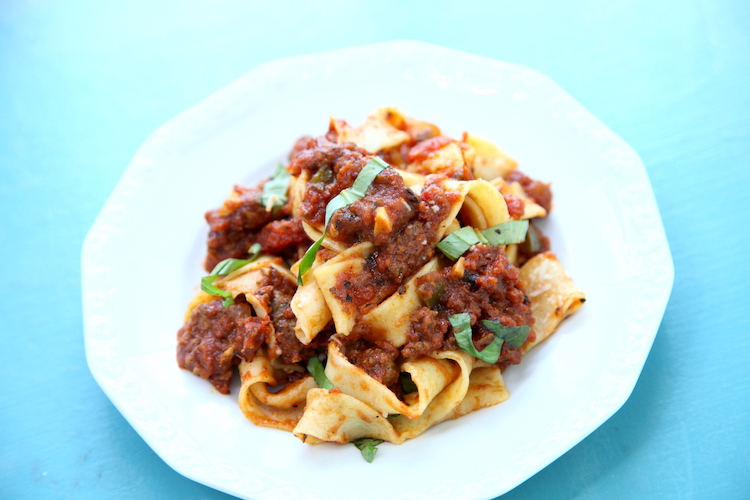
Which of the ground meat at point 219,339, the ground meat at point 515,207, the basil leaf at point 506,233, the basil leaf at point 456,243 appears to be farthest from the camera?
the ground meat at point 515,207

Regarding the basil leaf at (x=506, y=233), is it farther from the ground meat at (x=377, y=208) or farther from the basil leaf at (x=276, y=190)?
the basil leaf at (x=276, y=190)

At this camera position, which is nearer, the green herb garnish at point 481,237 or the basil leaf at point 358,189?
the basil leaf at point 358,189

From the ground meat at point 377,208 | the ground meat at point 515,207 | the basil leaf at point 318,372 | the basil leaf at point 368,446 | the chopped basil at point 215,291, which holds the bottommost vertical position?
the basil leaf at point 368,446

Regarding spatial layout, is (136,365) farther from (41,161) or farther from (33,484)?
(41,161)

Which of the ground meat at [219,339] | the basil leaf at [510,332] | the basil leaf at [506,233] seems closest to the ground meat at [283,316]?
the ground meat at [219,339]

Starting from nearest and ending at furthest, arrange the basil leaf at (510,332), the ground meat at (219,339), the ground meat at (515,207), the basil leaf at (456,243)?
1. the basil leaf at (510,332)
2. the basil leaf at (456,243)
3. the ground meat at (219,339)
4. the ground meat at (515,207)

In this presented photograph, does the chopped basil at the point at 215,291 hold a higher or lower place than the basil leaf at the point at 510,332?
lower

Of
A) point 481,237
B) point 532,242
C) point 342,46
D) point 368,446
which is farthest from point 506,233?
point 342,46
